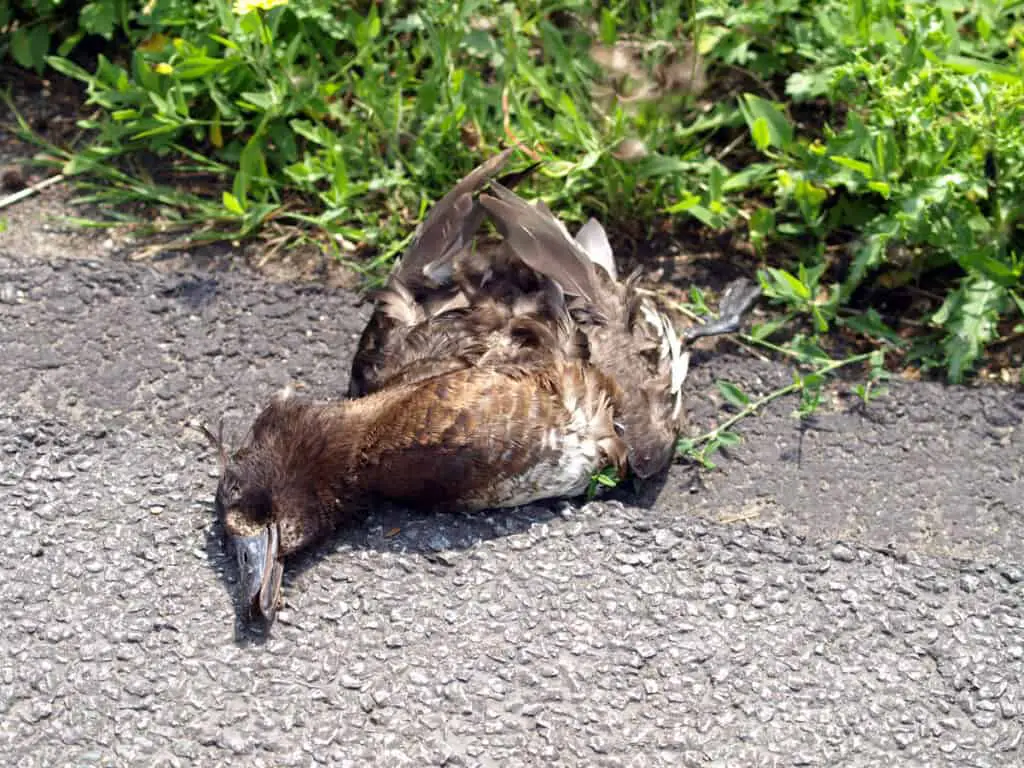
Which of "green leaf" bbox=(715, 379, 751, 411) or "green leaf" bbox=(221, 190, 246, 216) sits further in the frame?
"green leaf" bbox=(221, 190, 246, 216)

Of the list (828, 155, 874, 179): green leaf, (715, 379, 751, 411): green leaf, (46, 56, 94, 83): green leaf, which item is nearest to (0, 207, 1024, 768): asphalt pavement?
(715, 379, 751, 411): green leaf

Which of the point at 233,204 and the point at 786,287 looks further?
the point at 233,204

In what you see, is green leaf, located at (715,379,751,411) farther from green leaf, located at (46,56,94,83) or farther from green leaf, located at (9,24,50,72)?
green leaf, located at (9,24,50,72)

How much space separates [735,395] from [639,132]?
123 centimetres

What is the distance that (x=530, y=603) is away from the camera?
13.5ft

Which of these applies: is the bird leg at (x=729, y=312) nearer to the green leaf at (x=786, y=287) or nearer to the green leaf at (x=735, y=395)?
the green leaf at (x=786, y=287)

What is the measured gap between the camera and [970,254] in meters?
5.01

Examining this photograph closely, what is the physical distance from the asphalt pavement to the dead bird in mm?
127

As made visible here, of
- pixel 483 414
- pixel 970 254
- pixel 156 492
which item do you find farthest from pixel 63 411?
pixel 970 254

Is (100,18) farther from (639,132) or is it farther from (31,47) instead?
(639,132)

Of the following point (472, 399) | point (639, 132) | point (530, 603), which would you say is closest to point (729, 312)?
point (639, 132)

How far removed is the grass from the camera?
200 inches

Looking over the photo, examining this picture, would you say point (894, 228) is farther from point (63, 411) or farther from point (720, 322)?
point (63, 411)

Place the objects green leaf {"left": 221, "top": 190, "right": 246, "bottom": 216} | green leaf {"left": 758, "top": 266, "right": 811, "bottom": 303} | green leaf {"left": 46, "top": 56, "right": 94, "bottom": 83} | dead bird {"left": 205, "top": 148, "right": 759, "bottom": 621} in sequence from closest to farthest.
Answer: dead bird {"left": 205, "top": 148, "right": 759, "bottom": 621}, green leaf {"left": 758, "top": 266, "right": 811, "bottom": 303}, green leaf {"left": 221, "top": 190, "right": 246, "bottom": 216}, green leaf {"left": 46, "top": 56, "right": 94, "bottom": 83}
